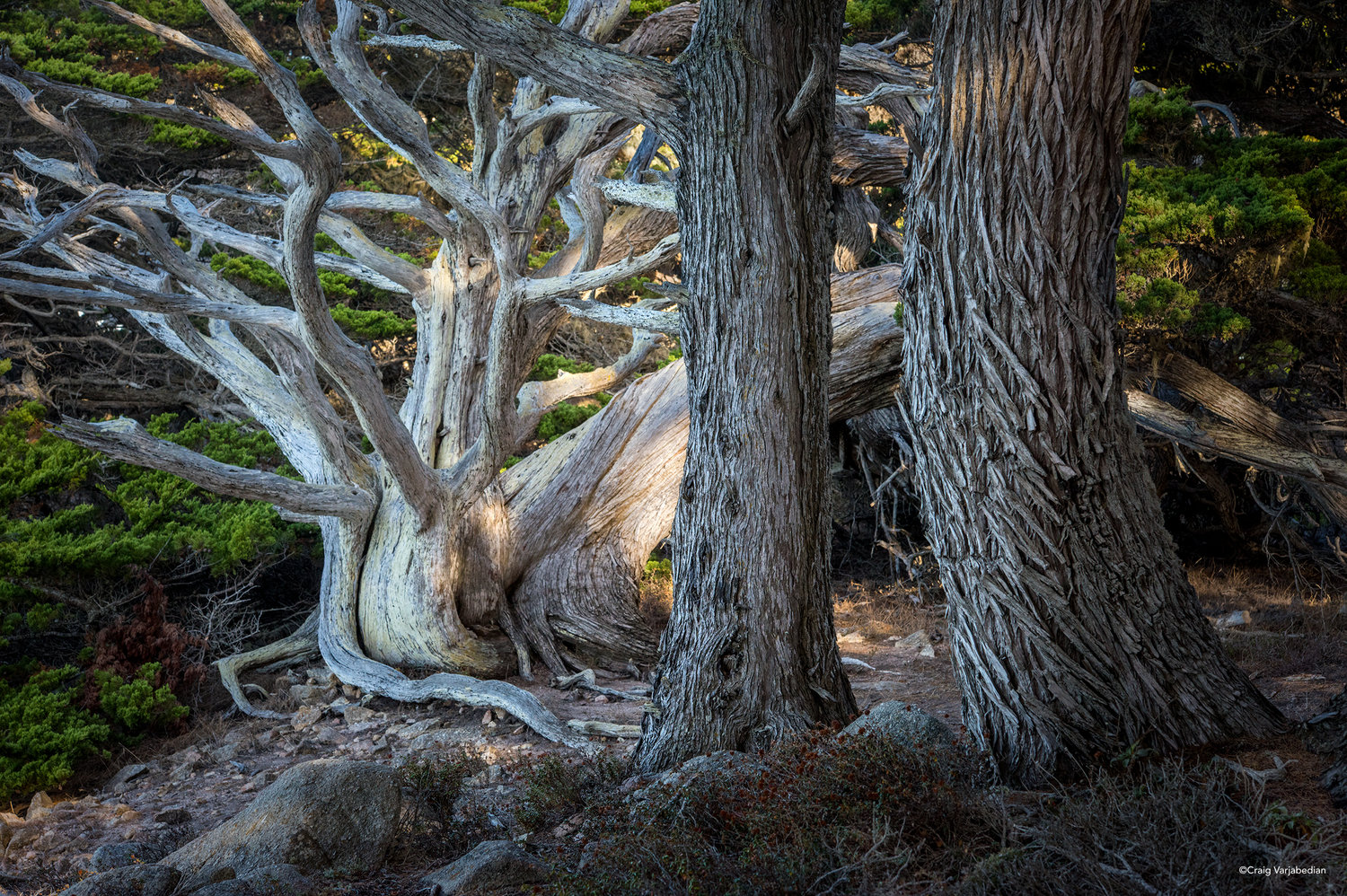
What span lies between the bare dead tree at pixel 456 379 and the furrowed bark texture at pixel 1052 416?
347cm

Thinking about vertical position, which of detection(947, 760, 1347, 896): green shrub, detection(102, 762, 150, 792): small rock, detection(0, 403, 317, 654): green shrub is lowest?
detection(102, 762, 150, 792): small rock

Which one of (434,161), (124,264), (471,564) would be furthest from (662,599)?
(124,264)

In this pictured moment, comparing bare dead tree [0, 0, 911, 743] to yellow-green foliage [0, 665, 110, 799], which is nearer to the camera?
yellow-green foliage [0, 665, 110, 799]

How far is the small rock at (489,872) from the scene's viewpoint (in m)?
3.04

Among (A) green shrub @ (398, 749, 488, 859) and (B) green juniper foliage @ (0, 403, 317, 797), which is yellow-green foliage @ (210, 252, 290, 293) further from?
(A) green shrub @ (398, 749, 488, 859)

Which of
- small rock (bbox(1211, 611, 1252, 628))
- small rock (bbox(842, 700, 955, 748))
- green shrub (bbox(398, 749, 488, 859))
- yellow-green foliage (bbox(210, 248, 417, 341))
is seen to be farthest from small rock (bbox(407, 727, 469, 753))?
small rock (bbox(1211, 611, 1252, 628))

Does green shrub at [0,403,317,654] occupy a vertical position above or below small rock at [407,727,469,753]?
above

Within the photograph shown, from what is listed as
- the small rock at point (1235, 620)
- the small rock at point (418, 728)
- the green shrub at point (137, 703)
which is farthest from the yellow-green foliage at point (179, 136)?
the small rock at point (1235, 620)

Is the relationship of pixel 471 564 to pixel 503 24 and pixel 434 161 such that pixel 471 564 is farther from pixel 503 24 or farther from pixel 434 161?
pixel 503 24

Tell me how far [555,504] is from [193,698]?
3.27 m

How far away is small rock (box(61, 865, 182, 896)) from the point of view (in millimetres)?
3139

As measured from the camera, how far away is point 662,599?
9102 millimetres

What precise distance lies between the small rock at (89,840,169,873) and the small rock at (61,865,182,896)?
0.43 m

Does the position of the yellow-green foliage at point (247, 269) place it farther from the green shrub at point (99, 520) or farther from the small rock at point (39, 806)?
the small rock at point (39, 806)
